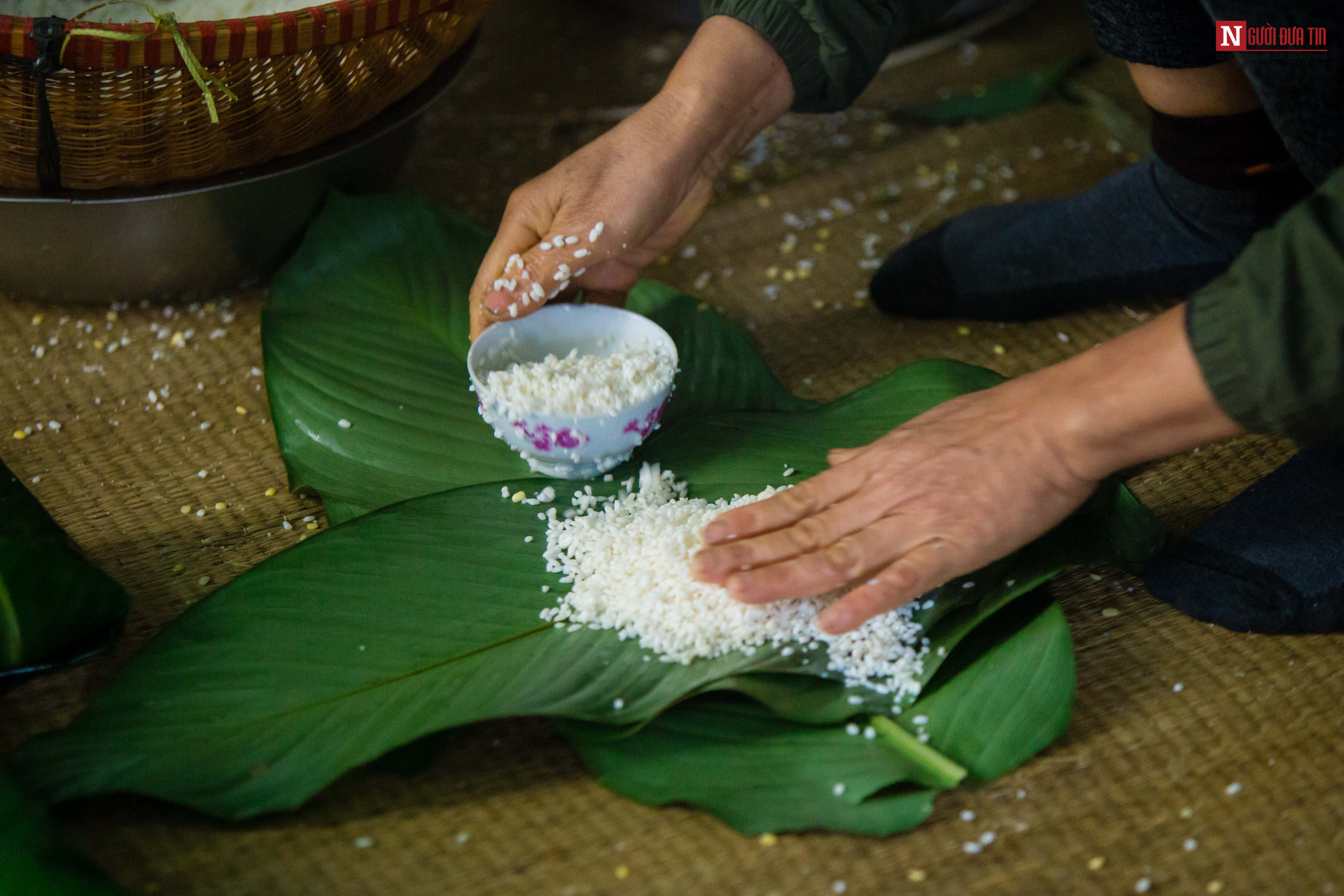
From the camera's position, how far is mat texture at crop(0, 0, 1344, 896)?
900 millimetres

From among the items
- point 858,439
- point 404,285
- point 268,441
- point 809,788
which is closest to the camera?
point 809,788

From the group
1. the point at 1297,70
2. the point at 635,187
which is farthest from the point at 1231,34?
the point at 635,187

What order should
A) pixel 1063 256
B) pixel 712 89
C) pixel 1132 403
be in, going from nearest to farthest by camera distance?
pixel 1132 403, pixel 712 89, pixel 1063 256

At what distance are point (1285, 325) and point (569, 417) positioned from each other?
62 cm

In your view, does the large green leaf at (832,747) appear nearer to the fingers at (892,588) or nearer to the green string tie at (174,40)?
the fingers at (892,588)

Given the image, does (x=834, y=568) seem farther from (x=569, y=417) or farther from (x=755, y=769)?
(x=569, y=417)

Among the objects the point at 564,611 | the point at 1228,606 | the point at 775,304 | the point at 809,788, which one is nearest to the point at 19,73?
the point at 564,611

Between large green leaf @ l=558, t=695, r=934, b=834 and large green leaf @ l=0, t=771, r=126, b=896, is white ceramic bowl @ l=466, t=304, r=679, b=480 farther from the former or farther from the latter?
large green leaf @ l=0, t=771, r=126, b=896

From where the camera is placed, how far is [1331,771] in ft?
3.22

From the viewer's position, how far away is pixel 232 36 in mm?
1205

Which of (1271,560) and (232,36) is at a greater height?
(232,36)

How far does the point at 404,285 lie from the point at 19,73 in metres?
0.47

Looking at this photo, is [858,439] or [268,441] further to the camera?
[268,441]

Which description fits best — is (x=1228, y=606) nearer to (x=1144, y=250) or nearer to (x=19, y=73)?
(x=1144, y=250)
